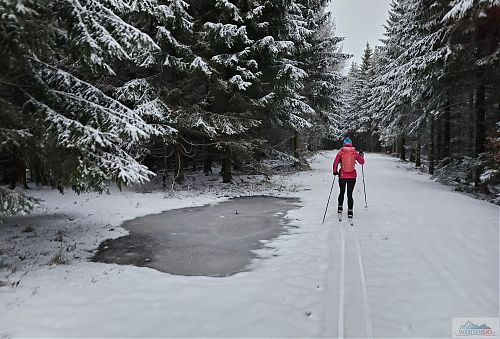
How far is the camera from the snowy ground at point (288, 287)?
12.7 feet

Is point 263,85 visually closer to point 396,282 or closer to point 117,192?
point 117,192

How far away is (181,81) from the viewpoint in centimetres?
1435

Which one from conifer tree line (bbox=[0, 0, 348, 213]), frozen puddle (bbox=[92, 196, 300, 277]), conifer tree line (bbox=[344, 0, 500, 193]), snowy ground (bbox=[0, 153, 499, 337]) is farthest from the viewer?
conifer tree line (bbox=[344, 0, 500, 193])

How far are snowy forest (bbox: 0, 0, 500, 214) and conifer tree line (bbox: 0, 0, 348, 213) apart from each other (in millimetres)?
37

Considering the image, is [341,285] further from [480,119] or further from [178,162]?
[480,119]

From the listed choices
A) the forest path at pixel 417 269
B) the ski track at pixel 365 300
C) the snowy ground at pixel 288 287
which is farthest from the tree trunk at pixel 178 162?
the ski track at pixel 365 300

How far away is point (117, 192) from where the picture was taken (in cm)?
1431

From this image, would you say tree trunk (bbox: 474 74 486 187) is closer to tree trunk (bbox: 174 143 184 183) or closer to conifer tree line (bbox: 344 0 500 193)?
conifer tree line (bbox: 344 0 500 193)

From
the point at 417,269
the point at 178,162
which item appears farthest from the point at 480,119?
the point at 178,162

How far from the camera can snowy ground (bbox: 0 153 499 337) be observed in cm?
387

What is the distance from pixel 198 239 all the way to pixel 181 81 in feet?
28.9

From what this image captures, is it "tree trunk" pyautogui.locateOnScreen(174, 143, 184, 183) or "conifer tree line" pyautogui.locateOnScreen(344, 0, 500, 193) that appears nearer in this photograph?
"conifer tree line" pyautogui.locateOnScreen(344, 0, 500, 193)

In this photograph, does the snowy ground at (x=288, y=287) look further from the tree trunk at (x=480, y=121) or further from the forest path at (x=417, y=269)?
the tree trunk at (x=480, y=121)

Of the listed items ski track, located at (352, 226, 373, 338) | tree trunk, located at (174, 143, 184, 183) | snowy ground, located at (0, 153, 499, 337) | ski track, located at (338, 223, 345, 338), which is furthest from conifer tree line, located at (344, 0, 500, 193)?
tree trunk, located at (174, 143, 184, 183)
